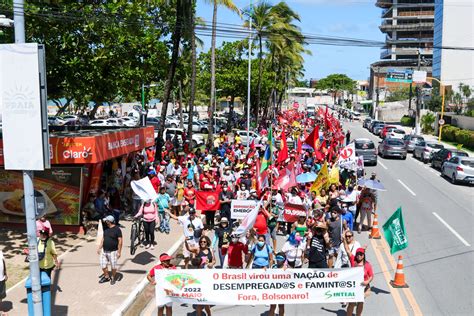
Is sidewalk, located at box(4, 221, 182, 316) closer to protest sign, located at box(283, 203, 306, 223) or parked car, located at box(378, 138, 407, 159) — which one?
protest sign, located at box(283, 203, 306, 223)

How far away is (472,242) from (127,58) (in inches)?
546

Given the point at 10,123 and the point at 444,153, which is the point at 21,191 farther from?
the point at 444,153

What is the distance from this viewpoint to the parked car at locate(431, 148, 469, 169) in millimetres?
28652

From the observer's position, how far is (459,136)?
4850 cm

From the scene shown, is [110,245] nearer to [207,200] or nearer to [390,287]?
[207,200]

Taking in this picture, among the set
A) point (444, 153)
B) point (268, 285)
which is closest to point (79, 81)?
point (268, 285)

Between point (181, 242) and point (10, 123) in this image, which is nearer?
point (10, 123)

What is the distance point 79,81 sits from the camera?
19.5 m

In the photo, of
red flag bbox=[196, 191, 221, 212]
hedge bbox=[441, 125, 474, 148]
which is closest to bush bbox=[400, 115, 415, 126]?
hedge bbox=[441, 125, 474, 148]

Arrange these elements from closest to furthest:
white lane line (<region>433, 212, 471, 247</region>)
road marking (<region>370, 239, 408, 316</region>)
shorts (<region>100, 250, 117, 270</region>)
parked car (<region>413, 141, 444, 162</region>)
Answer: road marking (<region>370, 239, 408, 316</region>)
shorts (<region>100, 250, 117, 270</region>)
white lane line (<region>433, 212, 471, 247</region>)
parked car (<region>413, 141, 444, 162</region>)

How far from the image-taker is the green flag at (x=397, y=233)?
11133mm

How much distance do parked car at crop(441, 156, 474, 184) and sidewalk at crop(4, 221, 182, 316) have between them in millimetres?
16732

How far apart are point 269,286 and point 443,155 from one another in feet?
78.7

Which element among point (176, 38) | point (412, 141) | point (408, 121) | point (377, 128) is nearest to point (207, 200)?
point (176, 38)
